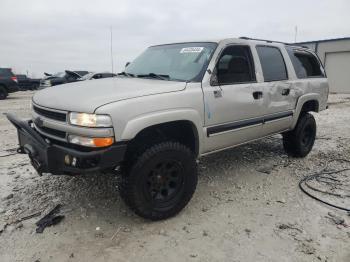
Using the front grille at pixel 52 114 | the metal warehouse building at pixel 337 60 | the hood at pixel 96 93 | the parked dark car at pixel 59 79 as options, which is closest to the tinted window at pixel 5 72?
the parked dark car at pixel 59 79

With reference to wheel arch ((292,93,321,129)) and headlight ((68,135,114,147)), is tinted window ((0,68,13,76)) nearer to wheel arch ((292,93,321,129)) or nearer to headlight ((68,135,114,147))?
wheel arch ((292,93,321,129))

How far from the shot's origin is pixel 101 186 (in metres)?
4.21

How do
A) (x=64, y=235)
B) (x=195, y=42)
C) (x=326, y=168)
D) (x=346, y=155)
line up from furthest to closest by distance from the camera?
(x=346, y=155) < (x=326, y=168) < (x=195, y=42) < (x=64, y=235)

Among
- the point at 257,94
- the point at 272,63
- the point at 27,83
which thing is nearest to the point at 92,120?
the point at 257,94

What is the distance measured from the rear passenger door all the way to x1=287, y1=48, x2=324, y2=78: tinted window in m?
0.34

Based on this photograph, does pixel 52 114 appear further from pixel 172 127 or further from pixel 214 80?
pixel 214 80

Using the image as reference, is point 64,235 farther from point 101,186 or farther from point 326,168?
point 326,168

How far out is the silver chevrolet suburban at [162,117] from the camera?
114 inches

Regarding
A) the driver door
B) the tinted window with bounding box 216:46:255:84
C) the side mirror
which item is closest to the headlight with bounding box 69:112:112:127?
the driver door

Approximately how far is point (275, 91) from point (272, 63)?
1.44 ft

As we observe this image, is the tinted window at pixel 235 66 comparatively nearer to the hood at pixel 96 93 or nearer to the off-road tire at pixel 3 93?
the hood at pixel 96 93

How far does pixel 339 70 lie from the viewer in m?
21.4

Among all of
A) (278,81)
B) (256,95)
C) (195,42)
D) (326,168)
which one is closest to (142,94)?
(195,42)

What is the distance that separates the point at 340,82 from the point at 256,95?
19857 mm
